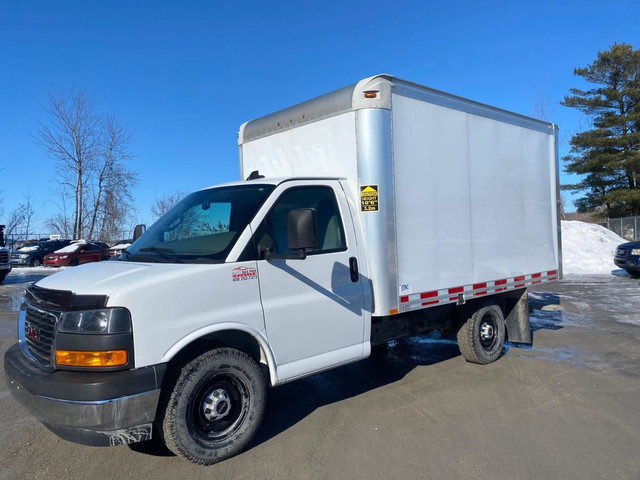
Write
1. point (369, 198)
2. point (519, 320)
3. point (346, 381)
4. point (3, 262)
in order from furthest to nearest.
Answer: point (3, 262), point (519, 320), point (346, 381), point (369, 198)

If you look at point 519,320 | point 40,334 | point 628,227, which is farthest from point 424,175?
point 628,227

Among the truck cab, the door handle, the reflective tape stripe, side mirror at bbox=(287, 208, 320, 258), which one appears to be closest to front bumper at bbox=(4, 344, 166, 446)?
the truck cab

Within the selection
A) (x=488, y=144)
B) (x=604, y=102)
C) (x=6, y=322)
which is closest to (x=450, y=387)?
(x=488, y=144)

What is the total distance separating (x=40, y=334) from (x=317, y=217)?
95.2 inches

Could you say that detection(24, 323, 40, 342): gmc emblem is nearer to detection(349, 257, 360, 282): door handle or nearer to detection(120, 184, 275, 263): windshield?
detection(120, 184, 275, 263): windshield

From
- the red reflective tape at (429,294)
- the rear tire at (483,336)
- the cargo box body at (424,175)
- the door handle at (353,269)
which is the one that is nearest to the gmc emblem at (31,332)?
the door handle at (353,269)

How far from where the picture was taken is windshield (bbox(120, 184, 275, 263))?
3881 mm

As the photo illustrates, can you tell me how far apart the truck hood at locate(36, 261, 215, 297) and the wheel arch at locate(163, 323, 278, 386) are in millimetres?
462

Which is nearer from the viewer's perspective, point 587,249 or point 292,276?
point 292,276

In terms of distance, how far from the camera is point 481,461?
3.64 metres

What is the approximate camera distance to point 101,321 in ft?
10.3

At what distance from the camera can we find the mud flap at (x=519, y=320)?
22.1ft

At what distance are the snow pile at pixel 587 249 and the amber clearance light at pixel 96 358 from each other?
61.2ft

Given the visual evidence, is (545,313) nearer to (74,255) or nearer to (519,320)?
Result: (519,320)
